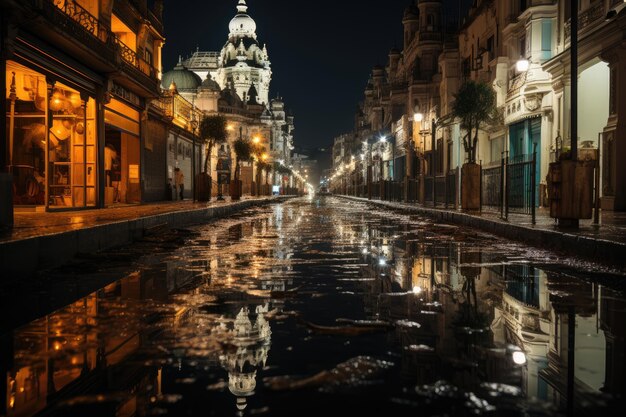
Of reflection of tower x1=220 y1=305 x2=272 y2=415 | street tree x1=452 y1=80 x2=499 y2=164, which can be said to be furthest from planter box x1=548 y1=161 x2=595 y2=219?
street tree x1=452 y1=80 x2=499 y2=164

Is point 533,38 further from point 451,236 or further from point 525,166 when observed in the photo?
point 451,236

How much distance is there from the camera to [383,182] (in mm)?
49812

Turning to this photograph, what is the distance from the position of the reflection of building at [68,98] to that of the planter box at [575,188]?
11.2 meters

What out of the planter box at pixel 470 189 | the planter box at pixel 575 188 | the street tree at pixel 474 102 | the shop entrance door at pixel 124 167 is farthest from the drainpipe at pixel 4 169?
the street tree at pixel 474 102

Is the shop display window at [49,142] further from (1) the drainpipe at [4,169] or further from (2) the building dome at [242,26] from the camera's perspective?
(2) the building dome at [242,26]

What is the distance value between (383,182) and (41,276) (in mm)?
43554

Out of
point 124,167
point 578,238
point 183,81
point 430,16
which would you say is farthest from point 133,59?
point 183,81

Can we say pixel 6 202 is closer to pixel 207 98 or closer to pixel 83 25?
pixel 83 25

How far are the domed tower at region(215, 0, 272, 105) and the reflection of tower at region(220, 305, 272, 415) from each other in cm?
14857

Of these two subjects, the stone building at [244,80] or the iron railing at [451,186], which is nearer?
the iron railing at [451,186]

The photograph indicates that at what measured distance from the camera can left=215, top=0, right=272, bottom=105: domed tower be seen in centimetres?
15788

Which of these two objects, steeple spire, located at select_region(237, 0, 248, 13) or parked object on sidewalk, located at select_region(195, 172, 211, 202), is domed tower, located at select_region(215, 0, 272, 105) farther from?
parked object on sidewalk, located at select_region(195, 172, 211, 202)

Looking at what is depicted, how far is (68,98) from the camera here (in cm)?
2116

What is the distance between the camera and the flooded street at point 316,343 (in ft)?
9.03
